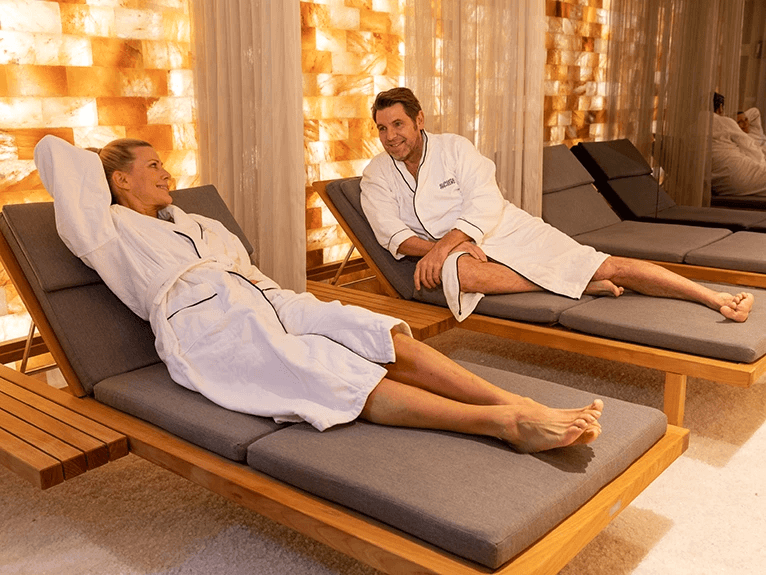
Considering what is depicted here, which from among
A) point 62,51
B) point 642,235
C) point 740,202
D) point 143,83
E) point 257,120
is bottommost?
point 642,235

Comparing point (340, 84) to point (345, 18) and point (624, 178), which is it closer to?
point (345, 18)

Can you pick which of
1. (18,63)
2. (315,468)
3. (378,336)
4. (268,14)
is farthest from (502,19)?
(315,468)

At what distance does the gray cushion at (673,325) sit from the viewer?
2426 millimetres

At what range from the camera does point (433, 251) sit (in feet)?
9.87

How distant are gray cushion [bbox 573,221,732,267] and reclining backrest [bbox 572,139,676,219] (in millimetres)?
338

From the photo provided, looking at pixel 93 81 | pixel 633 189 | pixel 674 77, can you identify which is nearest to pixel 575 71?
pixel 674 77

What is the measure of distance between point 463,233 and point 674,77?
8.38 feet

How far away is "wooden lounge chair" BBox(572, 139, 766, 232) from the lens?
4.70 meters

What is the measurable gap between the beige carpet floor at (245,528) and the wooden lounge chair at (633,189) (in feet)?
7.72

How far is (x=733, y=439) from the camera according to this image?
8.48 feet

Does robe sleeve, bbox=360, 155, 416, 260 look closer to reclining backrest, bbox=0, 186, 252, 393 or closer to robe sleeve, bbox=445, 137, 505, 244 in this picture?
robe sleeve, bbox=445, 137, 505, 244

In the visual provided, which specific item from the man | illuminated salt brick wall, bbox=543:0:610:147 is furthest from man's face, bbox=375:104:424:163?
illuminated salt brick wall, bbox=543:0:610:147

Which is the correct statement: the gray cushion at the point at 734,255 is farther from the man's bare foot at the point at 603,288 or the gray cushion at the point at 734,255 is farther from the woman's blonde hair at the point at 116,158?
the woman's blonde hair at the point at 116,158

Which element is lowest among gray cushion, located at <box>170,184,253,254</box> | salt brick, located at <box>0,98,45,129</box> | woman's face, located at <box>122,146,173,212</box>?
gray cushion, located at <box>170,184,253,254</box>
